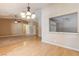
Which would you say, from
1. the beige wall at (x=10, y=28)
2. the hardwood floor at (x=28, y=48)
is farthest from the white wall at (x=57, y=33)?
the beige wall at (x=10, y=28)

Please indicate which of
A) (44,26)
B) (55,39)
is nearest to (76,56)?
(55,39)

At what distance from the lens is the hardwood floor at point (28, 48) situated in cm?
211

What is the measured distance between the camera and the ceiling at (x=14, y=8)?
2.05 metres

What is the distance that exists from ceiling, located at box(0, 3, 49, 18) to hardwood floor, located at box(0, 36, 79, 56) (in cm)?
48

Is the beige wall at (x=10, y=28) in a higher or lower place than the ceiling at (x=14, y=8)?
lower

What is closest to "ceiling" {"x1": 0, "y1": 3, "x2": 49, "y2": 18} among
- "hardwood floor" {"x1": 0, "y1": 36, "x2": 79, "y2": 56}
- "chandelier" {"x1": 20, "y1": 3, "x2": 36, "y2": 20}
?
"chandelier" {"x1": 20, "y1": 3, "x2": 36, "y2": 20}

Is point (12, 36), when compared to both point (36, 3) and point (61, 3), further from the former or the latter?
point (61, 3)

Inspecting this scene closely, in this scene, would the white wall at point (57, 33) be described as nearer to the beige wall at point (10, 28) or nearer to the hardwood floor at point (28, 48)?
the hardwood floor at point (28, 48)

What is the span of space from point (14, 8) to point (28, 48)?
2.64 feet

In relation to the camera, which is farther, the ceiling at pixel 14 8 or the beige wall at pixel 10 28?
the beige wall at pixel 10 28

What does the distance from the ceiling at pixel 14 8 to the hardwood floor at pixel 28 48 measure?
483 mm

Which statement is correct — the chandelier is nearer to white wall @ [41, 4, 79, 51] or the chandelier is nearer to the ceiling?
the ceiling

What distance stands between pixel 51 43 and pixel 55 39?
0.11m

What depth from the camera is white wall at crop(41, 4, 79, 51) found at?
7.22 ft
